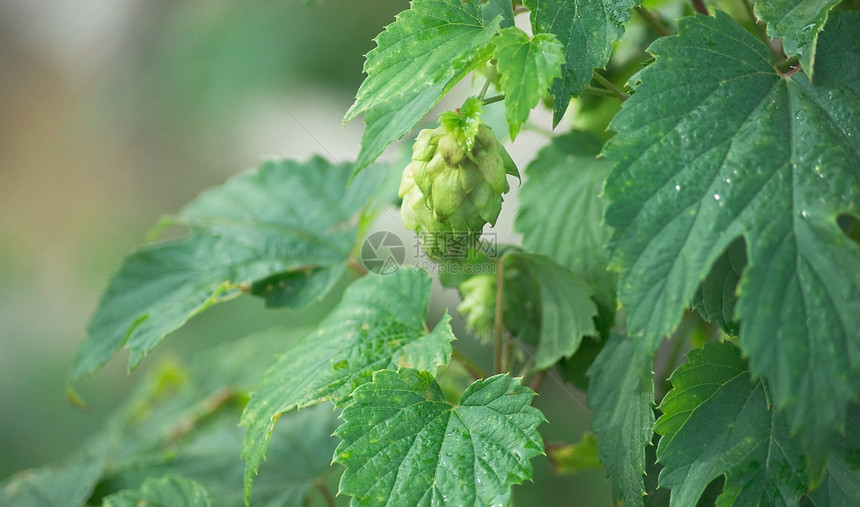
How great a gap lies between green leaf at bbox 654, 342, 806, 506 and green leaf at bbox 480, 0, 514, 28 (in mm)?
319

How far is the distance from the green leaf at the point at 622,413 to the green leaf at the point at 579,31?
21cm

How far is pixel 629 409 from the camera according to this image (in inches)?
22.6

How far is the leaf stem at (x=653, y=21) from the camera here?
0.66 m

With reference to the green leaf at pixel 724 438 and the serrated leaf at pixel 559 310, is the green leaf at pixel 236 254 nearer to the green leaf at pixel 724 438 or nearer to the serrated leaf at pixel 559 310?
the serrated leaf at pixel 559 310

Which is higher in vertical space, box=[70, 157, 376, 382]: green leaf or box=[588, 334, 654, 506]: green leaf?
box=[70, 157, 376, 382]: green leaf

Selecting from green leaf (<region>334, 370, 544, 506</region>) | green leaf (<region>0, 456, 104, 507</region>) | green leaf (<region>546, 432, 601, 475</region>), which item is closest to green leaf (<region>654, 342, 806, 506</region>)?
green leaf (<region>334, 370, 544, 506</region>)

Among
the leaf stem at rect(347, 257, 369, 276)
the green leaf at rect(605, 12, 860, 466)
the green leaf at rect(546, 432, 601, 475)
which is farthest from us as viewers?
the leaf stem at rect(347, 257, 369, 276)

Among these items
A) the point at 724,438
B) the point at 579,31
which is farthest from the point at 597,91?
the point at 724,438

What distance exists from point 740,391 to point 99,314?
72 centimetres

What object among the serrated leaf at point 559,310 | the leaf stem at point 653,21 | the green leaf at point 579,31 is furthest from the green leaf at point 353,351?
the leaf stem at point 653,21

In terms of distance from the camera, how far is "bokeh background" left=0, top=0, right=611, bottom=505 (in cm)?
202

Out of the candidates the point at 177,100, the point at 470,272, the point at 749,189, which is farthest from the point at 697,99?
the point at 177,100

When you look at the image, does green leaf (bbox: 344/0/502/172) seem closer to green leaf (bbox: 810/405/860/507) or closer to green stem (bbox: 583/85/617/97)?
green stem (bbox: 583/85/617/97)

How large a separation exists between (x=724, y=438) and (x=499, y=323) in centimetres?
25
